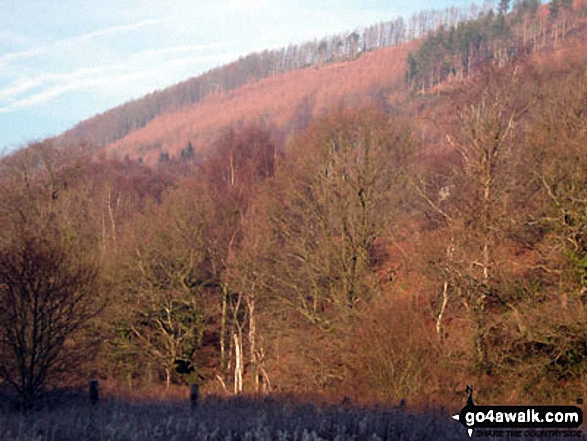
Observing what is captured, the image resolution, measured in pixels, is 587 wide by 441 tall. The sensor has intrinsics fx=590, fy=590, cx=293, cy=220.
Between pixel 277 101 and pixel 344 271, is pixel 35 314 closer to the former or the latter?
pixel 344 271

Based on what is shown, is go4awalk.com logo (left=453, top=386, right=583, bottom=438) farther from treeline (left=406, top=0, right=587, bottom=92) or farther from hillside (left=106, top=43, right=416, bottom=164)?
hillside (left=106, top=43, right=416, bottom=164)

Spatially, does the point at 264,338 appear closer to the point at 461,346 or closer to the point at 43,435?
the point at 461,346

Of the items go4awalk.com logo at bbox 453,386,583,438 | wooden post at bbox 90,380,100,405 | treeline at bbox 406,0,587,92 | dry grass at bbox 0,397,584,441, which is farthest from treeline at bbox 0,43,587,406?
treeline at bbox 406,0,587,92

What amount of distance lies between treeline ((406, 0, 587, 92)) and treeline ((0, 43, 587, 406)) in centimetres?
5359

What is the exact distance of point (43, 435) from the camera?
598 cm

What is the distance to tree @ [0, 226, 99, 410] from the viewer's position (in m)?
13.3

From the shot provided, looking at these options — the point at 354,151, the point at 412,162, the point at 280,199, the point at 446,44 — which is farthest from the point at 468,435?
the point at 446,44

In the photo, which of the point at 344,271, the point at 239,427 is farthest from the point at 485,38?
the point at 239,427

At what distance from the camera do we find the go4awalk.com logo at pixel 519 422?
6633 millimetres

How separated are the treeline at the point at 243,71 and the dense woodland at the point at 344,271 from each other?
11127 cm

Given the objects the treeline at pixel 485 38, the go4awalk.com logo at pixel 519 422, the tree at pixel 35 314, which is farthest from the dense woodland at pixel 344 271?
the treeline at pixel 485 38

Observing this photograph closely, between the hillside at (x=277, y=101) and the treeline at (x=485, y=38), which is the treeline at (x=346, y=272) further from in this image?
the hillside at (x=277, y=101)

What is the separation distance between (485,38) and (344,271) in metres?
76.1

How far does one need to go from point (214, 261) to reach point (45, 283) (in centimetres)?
1389
